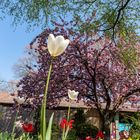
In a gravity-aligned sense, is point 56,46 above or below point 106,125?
below

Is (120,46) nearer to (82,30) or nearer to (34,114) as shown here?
(82,30)

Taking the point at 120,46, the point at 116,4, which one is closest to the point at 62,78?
the point at 120,46

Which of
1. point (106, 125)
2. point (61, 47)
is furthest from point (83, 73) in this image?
point (61, 47)

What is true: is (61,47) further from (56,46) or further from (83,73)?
(83,73)

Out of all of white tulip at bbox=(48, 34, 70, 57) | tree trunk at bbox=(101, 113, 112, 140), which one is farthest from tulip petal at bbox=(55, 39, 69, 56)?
tree trunk at bbox=(101, 113, 112, 140)

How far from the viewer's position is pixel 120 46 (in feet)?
39.9

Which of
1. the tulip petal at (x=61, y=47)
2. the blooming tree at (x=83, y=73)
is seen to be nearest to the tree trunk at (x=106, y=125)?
the blooming tree at (x=83, y=73)

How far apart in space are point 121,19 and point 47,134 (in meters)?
9.46

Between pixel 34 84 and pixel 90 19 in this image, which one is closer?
pixel 90 19

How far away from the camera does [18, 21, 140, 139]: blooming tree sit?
1366 centimetres

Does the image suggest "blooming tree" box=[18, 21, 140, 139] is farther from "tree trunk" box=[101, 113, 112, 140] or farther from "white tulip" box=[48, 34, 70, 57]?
"white tulip" box=[48, 34, 70, 57]

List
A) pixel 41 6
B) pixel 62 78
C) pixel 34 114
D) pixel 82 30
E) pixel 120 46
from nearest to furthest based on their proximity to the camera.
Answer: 1. pixel 41 6
2. pixel 82 30
3. pixel 120 46
4. pixel 62 78
5. pixel 34 114

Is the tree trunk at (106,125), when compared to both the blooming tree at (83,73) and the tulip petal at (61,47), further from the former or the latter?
the tulip petal at (61,47)

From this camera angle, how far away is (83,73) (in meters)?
14.6
